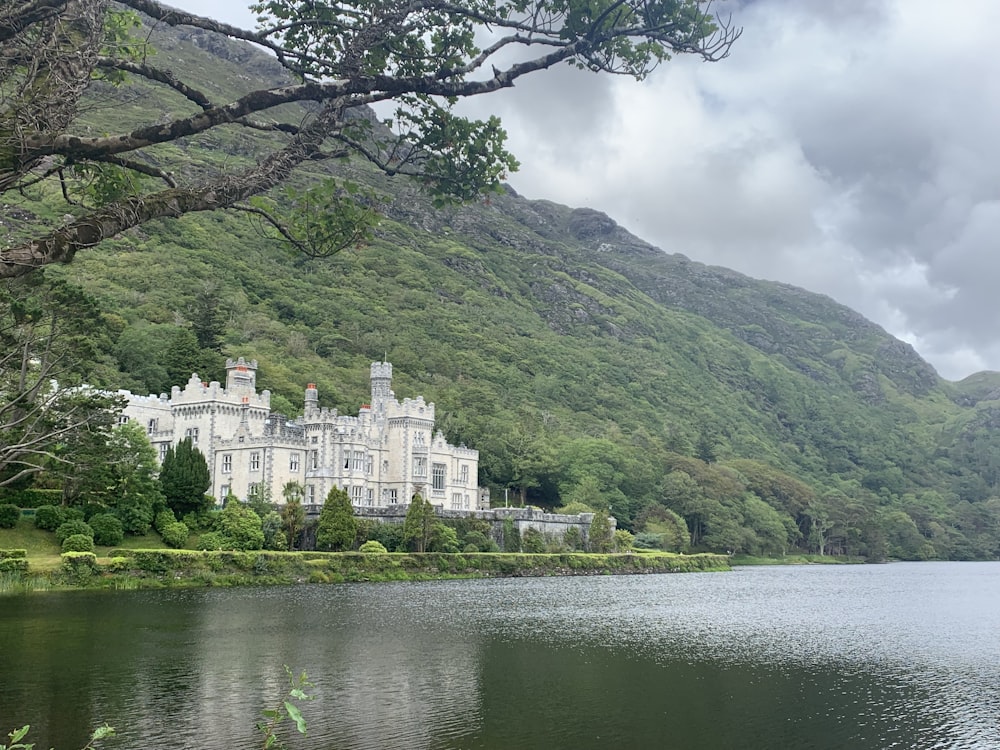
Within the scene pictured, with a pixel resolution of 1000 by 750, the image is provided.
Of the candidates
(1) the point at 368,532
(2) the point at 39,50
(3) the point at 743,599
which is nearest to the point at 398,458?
(1) the point at 368,532

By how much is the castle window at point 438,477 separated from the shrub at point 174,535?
30183 mm

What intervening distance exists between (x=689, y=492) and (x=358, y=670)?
94.9 metres

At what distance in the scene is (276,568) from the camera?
59344 mm

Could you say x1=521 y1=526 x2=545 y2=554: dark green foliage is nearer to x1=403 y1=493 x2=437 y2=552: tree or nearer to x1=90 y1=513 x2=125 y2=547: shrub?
x1=403 y1=493 x2=437 y2=552: tree

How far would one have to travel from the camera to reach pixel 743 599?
5831 centimetres

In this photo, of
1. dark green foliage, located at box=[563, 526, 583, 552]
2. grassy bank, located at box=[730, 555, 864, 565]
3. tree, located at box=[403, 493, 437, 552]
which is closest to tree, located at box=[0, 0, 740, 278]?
tree, located at box=[403, 493, 437, 552]

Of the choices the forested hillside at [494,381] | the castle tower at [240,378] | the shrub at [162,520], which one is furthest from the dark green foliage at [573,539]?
the shrub at [162,520]

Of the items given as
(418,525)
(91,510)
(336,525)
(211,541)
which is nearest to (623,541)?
(418,525)

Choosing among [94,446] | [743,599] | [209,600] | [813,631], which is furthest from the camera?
[743,599]

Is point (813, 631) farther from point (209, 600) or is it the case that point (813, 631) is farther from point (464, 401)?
point (464, 401)

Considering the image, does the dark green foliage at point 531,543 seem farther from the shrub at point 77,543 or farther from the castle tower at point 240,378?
the shrub at point 77,543

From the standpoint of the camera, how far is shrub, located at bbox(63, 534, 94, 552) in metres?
51.3

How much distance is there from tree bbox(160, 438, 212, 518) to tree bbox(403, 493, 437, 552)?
15607mm

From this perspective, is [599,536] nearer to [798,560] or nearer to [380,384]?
[380,384]
